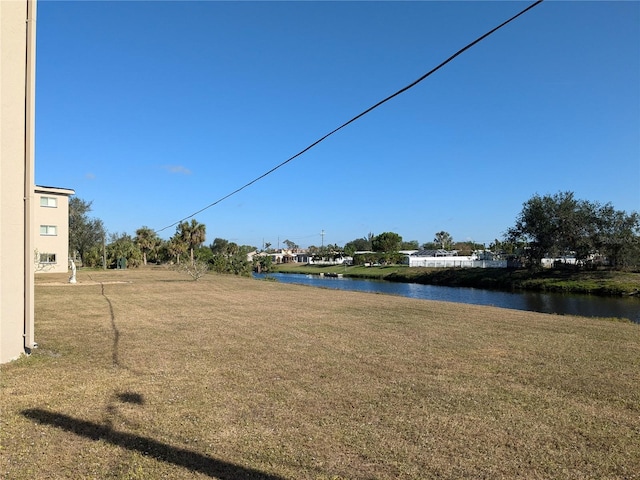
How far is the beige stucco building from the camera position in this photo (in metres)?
6.70

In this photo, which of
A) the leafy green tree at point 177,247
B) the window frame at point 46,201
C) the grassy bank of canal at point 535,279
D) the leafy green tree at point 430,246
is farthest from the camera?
the leafy green tree at point 430,246

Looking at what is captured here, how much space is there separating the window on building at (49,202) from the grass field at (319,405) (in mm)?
27905

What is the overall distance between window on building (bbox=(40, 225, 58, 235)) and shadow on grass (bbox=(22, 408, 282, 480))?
33.6m

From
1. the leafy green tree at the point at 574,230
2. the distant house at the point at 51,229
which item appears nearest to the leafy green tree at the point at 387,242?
the leafy green tree at the point at 574,230

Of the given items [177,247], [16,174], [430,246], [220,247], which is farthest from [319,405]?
[430,246]

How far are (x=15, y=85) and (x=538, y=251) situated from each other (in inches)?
2082

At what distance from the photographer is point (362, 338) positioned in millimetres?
9109

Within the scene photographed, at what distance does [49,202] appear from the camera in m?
33.3

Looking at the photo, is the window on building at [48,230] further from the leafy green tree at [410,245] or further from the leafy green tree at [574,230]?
the leafy green tree at [410,245]

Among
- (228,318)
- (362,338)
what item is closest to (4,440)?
(362,338)

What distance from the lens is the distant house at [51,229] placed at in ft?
108

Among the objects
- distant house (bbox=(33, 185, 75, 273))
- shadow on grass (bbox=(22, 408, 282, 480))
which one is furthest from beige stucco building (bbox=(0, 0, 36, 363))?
distant house (bbox=(33, 185, 75, 273))

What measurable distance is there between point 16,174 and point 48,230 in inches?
1214

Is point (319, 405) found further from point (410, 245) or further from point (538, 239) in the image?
point (410, 245)
